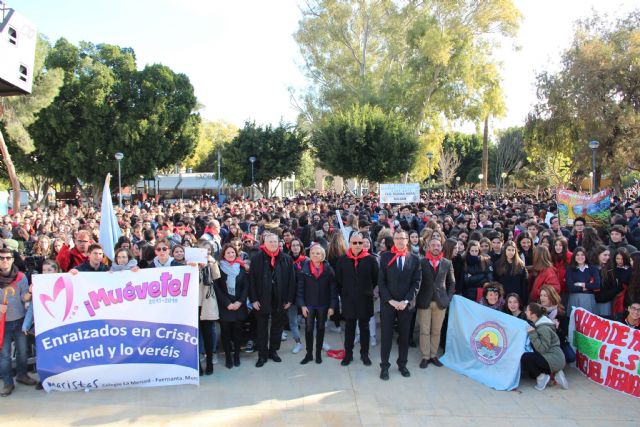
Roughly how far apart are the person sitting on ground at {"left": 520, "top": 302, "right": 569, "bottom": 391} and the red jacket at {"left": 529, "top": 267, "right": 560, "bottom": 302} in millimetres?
842

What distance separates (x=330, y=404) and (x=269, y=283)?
172cm

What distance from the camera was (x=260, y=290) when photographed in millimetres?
6316

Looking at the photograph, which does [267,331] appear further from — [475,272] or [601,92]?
[601,92]

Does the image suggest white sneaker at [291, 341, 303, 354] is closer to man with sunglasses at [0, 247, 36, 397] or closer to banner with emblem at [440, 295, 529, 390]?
banner with emblem at [440, 295, 529, 390]

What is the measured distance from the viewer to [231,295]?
6.23 metres


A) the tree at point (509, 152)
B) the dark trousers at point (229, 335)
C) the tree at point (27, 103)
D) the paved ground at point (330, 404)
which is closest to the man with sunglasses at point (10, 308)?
the paved ground at point (330, 404)

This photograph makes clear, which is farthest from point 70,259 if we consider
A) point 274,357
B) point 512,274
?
point 512,274

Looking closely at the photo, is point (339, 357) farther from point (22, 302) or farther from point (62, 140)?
point (62, 140)

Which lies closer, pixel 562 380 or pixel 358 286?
pixel 562 380

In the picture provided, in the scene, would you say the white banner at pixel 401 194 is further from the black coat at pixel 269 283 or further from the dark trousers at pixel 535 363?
the dark trousers at pixel 535 363

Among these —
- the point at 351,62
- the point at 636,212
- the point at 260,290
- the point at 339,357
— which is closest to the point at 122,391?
the point at 260,290

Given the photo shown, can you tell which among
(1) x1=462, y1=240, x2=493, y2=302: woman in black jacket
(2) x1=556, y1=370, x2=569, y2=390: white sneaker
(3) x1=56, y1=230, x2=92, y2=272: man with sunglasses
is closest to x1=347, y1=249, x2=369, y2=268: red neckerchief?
(1) x1=462, y1=240, x2=493, y2=302: woman in black jacket

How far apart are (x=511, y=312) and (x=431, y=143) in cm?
2748

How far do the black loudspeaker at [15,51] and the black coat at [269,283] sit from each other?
6.36m
